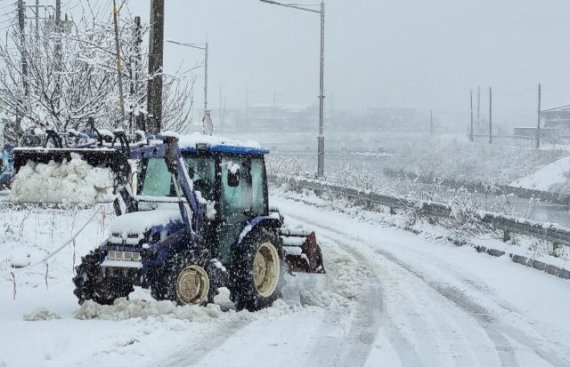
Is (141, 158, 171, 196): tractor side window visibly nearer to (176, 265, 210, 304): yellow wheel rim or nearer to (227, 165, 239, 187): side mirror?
(227, 165, 239, 187): side mirror

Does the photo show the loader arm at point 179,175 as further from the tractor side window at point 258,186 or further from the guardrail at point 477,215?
the guardrail at point 477,215

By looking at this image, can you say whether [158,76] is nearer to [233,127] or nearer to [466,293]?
[466,293]

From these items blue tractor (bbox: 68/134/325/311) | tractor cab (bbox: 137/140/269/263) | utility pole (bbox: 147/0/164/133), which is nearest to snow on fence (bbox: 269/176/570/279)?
blue tractor (bbox: 68/134/325/311)

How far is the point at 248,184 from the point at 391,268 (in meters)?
3.93

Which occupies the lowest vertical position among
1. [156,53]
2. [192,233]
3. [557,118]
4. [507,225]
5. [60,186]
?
[507,225]

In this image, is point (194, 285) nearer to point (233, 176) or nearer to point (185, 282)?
point (185, 282)

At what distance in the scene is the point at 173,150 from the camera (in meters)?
6.96

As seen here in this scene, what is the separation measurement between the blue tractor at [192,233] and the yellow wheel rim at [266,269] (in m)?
0.01

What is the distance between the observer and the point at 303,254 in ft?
29.2

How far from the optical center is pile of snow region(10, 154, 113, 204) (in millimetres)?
11263

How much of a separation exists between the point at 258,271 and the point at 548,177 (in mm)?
39014

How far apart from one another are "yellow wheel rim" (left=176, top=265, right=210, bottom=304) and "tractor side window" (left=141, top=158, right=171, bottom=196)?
3.86ft

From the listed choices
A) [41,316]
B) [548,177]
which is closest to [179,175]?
[41,316]

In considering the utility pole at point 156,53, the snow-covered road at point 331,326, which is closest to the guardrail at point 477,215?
the snow-covered road at point 331,326
